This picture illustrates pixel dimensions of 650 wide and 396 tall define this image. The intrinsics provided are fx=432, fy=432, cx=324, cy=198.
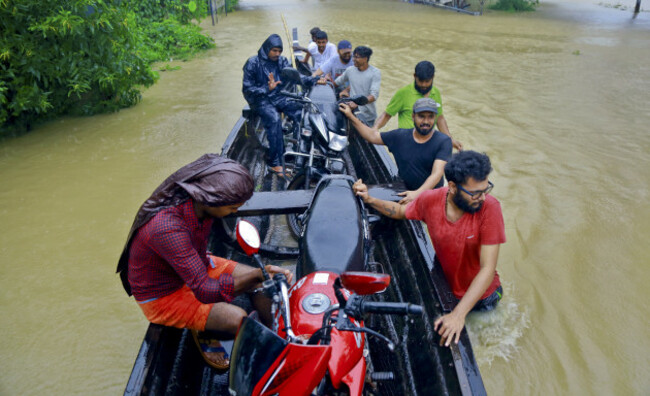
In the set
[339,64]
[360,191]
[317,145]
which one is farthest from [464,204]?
[339,64]

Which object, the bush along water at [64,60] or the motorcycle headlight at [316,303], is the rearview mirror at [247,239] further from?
the bush along water at [64,60]

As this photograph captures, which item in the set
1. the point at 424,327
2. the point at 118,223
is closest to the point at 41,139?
the point at 118,223

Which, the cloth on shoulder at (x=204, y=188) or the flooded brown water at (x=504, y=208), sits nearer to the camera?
the cloth on shoulder at (x=204, y=188)

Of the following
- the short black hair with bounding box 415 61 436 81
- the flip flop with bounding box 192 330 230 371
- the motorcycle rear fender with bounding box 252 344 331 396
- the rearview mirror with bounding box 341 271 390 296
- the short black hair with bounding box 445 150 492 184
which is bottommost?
the flip flop with bounding box 192 330 230 371

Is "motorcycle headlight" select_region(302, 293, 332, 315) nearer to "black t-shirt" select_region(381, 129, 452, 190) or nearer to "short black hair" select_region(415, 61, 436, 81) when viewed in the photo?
"black t-shirt" select_region(381, 129, 452, 190)

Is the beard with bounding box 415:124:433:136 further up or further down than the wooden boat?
further up

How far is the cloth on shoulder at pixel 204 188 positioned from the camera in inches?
79.7

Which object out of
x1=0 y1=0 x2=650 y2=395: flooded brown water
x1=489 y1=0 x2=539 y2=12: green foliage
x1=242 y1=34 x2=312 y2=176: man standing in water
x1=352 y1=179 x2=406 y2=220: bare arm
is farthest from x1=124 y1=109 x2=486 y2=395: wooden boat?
x1=489 y1=0 x2=539 y2=12: green foliage

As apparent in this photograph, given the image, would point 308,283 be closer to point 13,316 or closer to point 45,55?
point 13,316

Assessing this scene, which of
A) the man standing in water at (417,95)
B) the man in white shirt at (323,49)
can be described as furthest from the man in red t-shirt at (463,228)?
the man in white shirt at (323,49)

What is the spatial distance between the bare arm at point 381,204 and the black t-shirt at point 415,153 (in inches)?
25.7

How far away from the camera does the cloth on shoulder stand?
2.03 m

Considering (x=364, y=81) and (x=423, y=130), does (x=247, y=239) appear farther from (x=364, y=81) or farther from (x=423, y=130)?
(x=364, y=81)

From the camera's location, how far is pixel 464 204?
8.45ft
